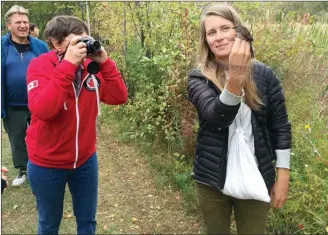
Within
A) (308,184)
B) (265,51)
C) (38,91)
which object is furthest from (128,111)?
(38,91)

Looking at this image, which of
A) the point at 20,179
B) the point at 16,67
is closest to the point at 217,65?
the point at 16,67

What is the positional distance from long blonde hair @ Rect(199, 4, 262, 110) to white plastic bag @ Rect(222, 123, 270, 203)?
0.48ft

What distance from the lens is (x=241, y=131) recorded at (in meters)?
1.67

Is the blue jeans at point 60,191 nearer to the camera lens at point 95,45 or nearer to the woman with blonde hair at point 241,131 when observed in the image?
the camera lens at point 95,45

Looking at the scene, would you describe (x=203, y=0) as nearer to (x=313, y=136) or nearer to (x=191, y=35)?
(x=191, y=35)

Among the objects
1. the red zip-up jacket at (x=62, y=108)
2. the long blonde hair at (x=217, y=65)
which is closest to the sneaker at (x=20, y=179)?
the red zip-up jacket at (x=62, y=108)

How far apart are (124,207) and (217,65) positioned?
238cm

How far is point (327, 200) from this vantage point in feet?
8.93

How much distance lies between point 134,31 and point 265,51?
267 cm

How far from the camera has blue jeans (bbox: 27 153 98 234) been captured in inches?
84.2

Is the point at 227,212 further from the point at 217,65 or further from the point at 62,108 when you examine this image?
the point at 62,108

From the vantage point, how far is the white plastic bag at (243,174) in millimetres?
1646

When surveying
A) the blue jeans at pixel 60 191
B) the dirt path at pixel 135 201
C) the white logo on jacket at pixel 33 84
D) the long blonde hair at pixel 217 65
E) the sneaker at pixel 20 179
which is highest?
the long blonde hair at pixel 217 65

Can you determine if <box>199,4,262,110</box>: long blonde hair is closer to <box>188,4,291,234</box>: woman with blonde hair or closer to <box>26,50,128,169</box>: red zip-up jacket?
<box>188,4,291,234</box>: woman with blonde hair
